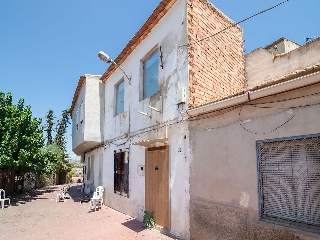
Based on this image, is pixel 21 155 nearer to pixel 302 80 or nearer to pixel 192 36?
pixel 192 36

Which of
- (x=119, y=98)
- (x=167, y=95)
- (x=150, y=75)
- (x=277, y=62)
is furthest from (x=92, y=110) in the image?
(x=277, y=62)

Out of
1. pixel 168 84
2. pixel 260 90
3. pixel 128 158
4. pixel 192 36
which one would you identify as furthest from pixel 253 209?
pixel 128 158

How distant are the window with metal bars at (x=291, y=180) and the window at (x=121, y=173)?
658 cm

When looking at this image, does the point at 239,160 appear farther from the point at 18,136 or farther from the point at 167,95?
the point at 18,136

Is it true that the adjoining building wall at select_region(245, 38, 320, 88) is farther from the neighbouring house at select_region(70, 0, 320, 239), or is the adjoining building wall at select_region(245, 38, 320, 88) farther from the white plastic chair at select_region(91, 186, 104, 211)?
the white plastic chair at select_region(91, 186, 104, 211)

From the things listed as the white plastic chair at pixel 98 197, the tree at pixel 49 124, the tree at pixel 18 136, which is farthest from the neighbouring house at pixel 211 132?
the tree at pixel 49 124

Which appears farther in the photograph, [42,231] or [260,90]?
[42,231]

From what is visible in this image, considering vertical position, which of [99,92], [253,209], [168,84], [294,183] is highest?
[99,92]

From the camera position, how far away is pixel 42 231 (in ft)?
25.8

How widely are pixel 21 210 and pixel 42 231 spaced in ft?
16.8

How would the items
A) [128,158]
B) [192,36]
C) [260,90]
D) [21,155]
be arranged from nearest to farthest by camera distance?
[260,90], [192,36], [128,158], [21,155]

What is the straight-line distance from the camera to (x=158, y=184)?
25.7 ft

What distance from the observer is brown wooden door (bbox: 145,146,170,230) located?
24.1ft

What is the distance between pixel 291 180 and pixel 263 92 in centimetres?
168
